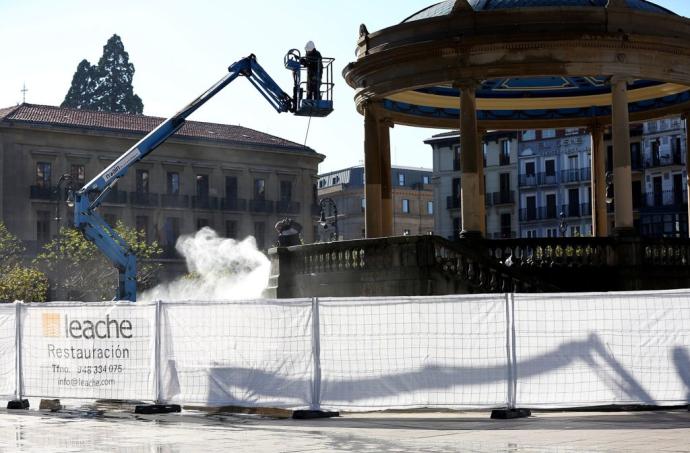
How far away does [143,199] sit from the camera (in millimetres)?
100625

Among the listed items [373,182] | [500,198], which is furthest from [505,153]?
[373,182]

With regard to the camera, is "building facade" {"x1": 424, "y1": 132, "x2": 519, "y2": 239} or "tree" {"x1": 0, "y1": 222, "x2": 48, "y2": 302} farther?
"building facade" {"x1": 424, "y1": 132, "x2": 519, "y2": 239}

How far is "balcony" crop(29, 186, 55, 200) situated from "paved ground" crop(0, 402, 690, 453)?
7618 cm

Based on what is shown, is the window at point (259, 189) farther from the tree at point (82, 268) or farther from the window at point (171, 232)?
the tree at point (82, 268)

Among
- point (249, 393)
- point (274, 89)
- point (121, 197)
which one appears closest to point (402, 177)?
point (121, 197)

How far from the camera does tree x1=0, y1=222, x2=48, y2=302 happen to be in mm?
74812

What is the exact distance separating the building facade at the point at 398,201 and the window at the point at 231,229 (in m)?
37.6

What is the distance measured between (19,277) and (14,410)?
2220 inches

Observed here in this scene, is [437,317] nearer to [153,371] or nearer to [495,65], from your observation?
[153,371]

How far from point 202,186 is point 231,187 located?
3.08m

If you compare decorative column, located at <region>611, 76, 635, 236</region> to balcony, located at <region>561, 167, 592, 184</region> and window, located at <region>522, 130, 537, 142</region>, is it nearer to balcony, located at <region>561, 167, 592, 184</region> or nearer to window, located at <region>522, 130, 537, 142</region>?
balcony, located at <region>561, 167, 592, 184</region>

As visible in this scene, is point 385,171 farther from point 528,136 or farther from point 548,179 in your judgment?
point 528,136

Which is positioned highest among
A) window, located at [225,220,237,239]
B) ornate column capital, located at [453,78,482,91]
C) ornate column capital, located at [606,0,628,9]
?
window, located at [225,220,237,239]

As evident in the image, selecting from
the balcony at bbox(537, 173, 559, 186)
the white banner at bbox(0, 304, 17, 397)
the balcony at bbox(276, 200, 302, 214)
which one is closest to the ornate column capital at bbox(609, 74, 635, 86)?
the white banner at bbox(0, 304, 17, 397)
